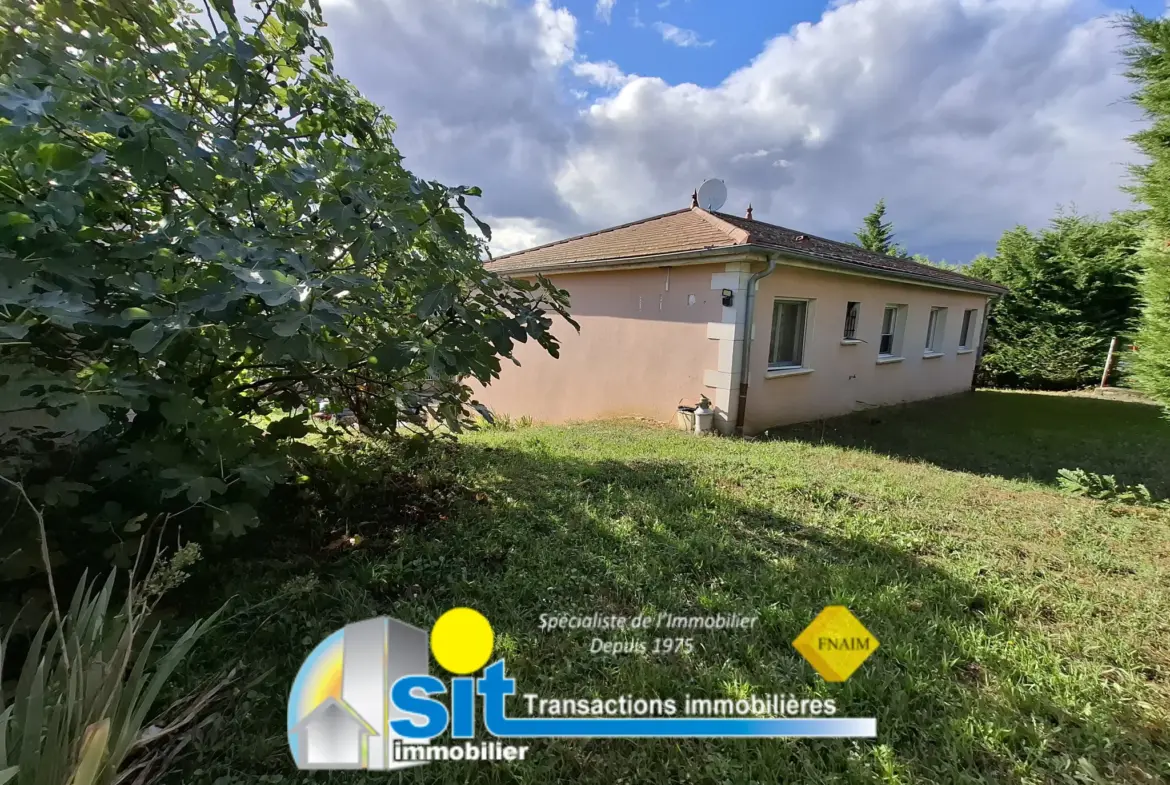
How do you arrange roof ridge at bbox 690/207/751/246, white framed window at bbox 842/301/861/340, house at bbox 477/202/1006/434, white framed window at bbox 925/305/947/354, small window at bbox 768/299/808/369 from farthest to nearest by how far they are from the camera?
white framed window at bbox 925/305/947/354 < white framed window at bbox 842/301/861/340 < small window at bbox 768/299/808/369 < house at bbox 477/202/1006/434 < roof ridge at bbox 690/207/751/246

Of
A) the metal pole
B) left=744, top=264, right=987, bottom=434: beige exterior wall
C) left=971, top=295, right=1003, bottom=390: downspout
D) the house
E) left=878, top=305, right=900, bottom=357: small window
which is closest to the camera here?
the house

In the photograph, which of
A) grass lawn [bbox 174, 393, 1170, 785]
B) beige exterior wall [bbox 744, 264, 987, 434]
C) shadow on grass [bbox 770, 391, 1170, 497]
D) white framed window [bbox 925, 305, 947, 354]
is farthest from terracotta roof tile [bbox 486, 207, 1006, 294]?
grass lawn [bbox 174, 393, 1170, 785]

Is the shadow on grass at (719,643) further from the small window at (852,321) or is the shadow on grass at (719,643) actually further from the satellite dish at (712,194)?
the satellite dish at (712,194)

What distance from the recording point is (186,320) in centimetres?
179

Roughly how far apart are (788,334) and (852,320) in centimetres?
194

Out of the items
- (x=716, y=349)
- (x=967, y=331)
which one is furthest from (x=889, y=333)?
(x=716, y=349)

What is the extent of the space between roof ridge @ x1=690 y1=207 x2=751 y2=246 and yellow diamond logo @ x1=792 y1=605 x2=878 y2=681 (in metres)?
5.61

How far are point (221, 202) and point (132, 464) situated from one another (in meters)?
1.34

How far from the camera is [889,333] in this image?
11141 millimetres

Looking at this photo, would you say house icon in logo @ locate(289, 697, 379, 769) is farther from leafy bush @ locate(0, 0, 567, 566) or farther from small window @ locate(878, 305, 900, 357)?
small window @ locate(878, 305, 900, 357)

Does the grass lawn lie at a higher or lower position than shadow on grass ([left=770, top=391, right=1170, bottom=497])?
higher

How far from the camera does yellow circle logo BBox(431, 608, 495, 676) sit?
231cm

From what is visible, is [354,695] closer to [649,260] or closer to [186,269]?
[186,269]

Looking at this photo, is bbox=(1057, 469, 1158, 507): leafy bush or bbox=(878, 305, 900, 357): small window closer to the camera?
bbox=(1057, 469, 1158, 507): leafy bush
